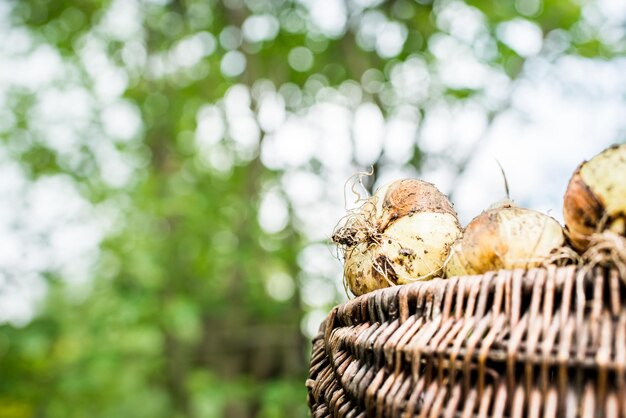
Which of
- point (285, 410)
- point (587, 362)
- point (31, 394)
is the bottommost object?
point (285, 410)

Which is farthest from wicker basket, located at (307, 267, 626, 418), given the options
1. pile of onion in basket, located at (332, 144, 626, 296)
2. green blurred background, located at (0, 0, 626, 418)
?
green blurred background, located at (0, 0, 626, 418)

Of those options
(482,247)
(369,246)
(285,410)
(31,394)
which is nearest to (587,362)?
(482,247)

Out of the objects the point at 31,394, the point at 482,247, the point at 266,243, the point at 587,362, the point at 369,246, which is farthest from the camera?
the point at 266,243

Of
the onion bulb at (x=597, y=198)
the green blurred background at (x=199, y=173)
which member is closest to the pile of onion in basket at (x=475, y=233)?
the onion bulb at (x=597, y=198)

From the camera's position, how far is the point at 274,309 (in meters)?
3.40

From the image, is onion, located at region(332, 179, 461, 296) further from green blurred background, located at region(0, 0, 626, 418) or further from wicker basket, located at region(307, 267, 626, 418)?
green blurred background, located at region(0, 0, 626, 418)

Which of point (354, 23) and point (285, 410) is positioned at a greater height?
point (354, 23)

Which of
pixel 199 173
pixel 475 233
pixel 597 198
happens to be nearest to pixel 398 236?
pixel 475 233

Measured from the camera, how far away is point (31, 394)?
2918 millimetres

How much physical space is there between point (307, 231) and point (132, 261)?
100 centimetres

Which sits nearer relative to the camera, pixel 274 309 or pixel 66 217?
pixel 274 309

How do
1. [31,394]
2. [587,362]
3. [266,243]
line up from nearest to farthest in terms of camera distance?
[587,362]
[31,394]
[266,243]

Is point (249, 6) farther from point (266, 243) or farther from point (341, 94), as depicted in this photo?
point (266, 243)

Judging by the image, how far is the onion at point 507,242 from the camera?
0.58 meters
